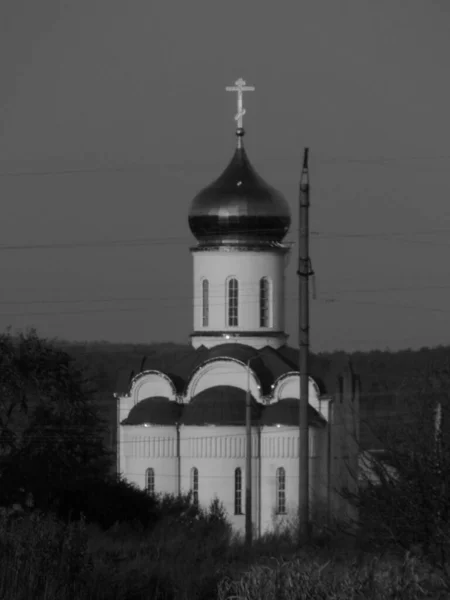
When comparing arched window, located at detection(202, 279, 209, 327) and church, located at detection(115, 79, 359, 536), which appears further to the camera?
arched window, located at detection(202, 279, 209, 327)

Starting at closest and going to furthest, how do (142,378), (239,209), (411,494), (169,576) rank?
(411,494)
(169,576)
(239,209)
(142,378)

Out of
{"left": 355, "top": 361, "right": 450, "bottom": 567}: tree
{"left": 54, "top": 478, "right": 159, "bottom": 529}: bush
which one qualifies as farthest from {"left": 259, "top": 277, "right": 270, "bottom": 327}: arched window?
{"left": 355, "top": 361, "right": 450, "bottom": 567}: tree

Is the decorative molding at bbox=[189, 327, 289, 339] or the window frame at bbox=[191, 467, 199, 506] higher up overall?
the decorative molding at bbox=[189, 327, 289, 339]

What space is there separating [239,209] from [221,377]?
3.64 metres

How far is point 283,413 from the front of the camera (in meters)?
34.5

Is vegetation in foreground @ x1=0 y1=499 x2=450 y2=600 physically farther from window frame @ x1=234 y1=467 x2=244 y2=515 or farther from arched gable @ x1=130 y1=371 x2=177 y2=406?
arched gable @ x1=130 y1=371 x2=177 y2=406

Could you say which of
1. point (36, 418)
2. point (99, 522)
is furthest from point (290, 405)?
point (99, 522)

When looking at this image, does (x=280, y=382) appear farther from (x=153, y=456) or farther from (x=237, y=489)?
(x=153, y=456)

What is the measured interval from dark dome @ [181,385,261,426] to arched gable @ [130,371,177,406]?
124 cm

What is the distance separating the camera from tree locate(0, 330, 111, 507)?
81.8 feet

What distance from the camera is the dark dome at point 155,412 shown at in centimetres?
3500

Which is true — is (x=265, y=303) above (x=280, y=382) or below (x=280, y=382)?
above

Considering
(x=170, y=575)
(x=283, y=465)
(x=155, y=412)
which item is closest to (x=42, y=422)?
(x=155, y=412)

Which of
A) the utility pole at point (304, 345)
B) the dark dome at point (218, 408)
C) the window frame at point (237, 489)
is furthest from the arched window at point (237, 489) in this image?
the utility pole at point (304, 345)
